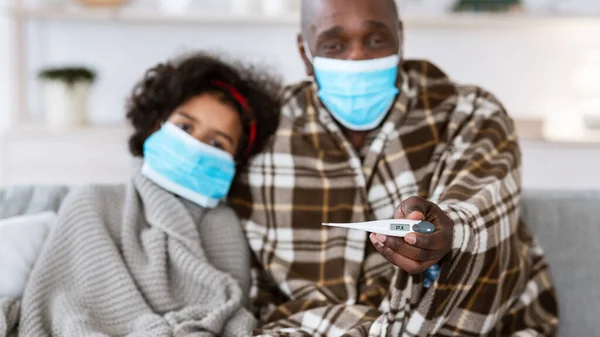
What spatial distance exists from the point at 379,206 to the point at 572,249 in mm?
459

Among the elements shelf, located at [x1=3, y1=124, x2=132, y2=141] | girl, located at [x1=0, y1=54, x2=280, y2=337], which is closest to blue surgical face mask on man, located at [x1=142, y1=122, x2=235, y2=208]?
girl, located at [x1=0, y1=54, x2=280, y2=337]

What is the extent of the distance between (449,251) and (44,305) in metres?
0.75

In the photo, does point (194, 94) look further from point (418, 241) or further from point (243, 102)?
point (418, 241)

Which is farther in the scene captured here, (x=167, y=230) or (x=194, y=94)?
(x=194, y=94)

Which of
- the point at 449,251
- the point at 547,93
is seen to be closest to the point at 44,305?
the point at 449,251

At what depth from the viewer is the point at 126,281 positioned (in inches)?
60.7

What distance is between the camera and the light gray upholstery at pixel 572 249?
1741mm

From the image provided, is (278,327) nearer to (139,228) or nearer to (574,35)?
(139,228)

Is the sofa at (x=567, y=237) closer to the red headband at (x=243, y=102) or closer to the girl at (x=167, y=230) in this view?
the girl at (x=167, y=230)

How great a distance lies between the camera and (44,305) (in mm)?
1522

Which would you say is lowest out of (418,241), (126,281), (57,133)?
(57,133)

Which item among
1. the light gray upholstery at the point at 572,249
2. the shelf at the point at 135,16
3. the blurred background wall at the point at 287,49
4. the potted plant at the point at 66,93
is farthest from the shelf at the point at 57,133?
the light gray upholstery at the point at 572,249

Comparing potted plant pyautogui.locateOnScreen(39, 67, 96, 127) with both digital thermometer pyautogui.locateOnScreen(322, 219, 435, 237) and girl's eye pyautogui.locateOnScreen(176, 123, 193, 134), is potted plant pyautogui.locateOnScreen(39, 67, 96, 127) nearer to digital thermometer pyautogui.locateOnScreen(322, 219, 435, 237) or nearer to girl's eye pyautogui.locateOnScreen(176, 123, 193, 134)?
girl's eye pyautogui.locateOnScreen(176, 123, 193, 134)

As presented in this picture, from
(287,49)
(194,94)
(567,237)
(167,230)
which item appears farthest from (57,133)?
(567,237)
